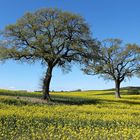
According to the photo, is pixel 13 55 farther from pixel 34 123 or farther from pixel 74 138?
pixel 74 138

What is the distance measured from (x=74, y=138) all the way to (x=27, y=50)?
4037 cm

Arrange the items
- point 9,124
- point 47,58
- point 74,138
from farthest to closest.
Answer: point 47,58 < point 9,124 < point 74,138

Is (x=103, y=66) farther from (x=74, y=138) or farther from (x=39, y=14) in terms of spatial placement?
(x=74, y=138)

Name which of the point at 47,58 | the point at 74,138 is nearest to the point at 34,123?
the point at 74,138

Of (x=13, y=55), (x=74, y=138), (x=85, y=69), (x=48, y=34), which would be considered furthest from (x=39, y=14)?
(x=74, y=138)

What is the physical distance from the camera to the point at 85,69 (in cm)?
8131

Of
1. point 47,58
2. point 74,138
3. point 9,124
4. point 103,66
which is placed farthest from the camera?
point 103,66

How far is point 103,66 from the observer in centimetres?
8038

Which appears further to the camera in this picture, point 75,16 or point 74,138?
point 75,16

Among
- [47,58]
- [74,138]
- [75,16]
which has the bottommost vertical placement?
[74,138]

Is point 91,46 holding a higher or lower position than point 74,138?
higher

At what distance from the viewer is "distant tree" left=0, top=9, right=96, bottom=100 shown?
55312mm

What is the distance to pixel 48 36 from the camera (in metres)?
55.6

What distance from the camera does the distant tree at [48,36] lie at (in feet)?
181
